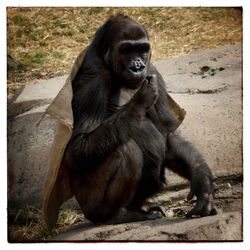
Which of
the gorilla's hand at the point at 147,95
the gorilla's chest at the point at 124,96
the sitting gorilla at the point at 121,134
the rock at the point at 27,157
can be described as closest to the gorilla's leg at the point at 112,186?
the sitting gorilla at the point at 121,134

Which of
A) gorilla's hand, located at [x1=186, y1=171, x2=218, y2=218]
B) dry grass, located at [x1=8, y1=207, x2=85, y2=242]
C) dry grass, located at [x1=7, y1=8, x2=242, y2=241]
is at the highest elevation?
dry grass, located at [x1=7, y1=8, x2=242, y2=241]

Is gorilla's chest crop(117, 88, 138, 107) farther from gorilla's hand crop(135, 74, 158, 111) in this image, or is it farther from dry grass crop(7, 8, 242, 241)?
dry grass crop(7, 8, 242, 241)

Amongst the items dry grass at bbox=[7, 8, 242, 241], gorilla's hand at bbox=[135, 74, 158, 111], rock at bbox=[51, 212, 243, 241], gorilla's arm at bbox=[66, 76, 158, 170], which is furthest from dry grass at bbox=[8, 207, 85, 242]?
gorilla's hand at bbox=[135, 74, 158, 111]

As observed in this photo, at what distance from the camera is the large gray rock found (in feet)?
19.8

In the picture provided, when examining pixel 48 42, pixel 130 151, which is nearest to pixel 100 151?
pixel 130 151

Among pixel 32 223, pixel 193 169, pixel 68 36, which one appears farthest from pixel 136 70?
pixel 32 223

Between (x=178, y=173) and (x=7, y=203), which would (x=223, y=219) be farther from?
(x=7, y=203)

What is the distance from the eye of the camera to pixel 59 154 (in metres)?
5.06

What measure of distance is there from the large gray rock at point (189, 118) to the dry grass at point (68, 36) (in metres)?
0.16

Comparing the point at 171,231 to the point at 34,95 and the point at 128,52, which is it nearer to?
the point at 128,52

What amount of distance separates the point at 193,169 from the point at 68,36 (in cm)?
175

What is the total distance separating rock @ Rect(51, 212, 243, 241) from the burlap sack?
1.07 ft

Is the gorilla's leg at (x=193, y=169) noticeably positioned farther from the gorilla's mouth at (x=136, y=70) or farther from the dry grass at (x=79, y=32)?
the dry grass at (x=79, y=32)

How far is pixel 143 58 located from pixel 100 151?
2.80 feet
